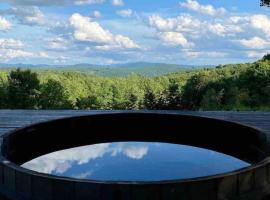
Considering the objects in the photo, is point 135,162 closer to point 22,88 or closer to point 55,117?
point 55,117

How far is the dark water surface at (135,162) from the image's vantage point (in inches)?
91.7

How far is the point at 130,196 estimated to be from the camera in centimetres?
171

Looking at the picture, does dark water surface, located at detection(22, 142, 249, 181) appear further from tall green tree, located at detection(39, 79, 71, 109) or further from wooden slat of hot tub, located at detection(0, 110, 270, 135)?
tall green tree, located at detection(39, 79, 71, 109)

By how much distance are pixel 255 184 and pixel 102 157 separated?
3.73ft

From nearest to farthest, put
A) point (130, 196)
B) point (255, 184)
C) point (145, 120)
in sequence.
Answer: point (130, 196) < point (255, 184) < point (145, 120)

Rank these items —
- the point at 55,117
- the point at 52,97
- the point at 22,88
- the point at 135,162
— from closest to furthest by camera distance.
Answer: the point at 135,162 < the point at 55,117 < the point at 22,88 < the point at 52,97

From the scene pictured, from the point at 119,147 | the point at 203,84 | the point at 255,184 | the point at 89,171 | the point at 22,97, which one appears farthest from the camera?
the point at 203,84

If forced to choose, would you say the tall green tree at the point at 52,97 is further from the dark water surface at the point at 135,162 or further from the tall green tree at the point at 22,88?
the dark water surface at the point at 135,162

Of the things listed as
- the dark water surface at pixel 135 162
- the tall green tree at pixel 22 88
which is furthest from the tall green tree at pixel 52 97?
the dark water surface at pixel 135 162

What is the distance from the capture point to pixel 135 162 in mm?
2641

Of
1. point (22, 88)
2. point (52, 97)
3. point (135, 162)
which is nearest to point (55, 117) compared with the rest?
point (135, 162)

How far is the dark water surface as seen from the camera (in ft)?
7.64

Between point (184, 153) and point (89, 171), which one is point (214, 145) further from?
point (89, 171)

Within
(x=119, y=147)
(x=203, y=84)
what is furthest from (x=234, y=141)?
(x=203, y=84)
